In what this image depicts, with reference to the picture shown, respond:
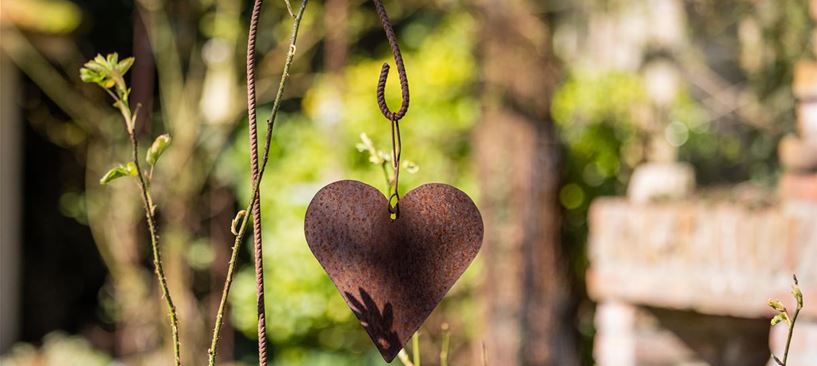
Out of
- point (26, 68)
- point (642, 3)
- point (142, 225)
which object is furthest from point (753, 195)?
point (26, 68)

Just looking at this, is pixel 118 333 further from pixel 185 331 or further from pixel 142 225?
pixel 185 331

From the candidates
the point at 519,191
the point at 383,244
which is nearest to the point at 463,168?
the point at 519,191

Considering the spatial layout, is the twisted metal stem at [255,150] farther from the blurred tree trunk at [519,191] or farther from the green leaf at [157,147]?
the blurred tree trunk at [519,191]

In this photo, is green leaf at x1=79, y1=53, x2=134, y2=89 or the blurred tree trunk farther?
the blurred tree trunk

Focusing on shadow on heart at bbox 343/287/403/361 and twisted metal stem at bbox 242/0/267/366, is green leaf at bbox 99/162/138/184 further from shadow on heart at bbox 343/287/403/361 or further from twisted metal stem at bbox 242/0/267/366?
shadow on heart at bbox 343/287/403/361

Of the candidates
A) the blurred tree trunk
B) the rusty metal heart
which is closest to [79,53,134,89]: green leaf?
the rusty metal heart

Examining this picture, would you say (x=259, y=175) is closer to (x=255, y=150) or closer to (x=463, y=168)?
(x=255, y=150)
